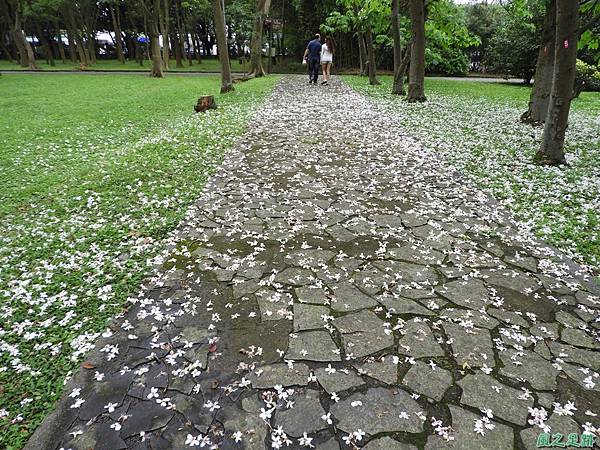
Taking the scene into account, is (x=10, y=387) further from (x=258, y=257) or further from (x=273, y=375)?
(x=258, y=257)

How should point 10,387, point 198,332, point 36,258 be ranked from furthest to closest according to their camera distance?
1. point 36,258
2. point 198,332
3. point 10,387

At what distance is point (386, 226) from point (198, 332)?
2561 mm

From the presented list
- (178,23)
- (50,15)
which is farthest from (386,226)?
(50,15)

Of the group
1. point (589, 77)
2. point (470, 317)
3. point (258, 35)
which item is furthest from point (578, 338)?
point (258, 35)

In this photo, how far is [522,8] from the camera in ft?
32.1

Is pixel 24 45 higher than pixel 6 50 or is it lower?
lower

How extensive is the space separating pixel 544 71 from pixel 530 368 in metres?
8.86

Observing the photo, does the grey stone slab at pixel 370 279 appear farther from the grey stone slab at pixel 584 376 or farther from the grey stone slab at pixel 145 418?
the grey stone slab at pixel 145 418

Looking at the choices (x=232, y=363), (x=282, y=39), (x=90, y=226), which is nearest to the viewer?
(x=232, y=363)

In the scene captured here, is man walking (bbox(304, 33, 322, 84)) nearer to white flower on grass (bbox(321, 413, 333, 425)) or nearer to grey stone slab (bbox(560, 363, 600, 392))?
grey stone slab (bbox(560, 363, 600, 392))

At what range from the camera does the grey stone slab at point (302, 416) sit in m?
2.18

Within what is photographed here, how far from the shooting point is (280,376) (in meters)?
2.52

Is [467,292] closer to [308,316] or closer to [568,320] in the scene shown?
[568,320]

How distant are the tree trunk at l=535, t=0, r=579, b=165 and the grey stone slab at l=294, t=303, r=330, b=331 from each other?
18.1ft
